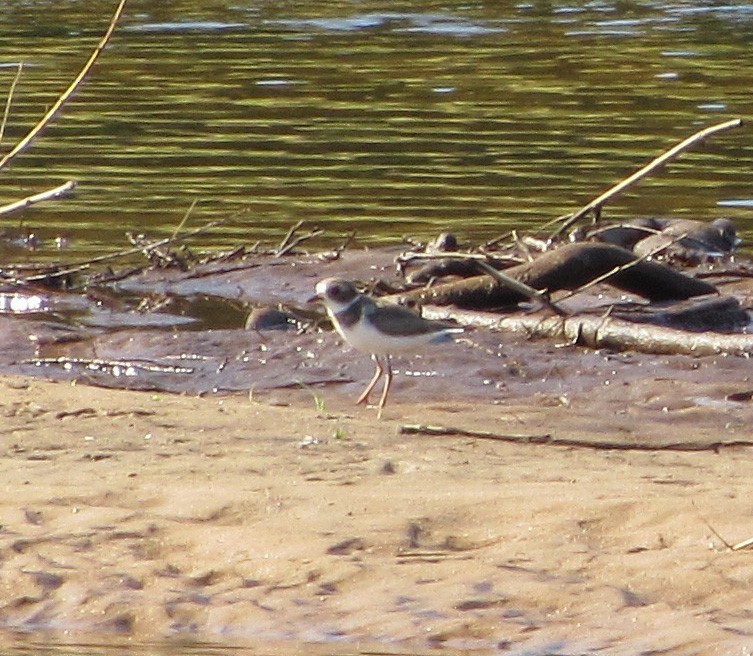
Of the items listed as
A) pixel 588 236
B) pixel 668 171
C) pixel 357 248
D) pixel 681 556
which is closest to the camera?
pixel 681 556

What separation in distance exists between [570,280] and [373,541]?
14.7 ft

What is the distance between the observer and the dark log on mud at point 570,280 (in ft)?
33.6

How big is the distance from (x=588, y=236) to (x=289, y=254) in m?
1.92

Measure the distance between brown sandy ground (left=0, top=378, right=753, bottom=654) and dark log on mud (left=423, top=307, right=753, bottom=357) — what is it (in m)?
2.31

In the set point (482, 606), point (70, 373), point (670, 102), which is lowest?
point (670, 102)

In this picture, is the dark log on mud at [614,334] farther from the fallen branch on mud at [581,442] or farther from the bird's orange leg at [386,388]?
the fallen branch on mud at [581,442]

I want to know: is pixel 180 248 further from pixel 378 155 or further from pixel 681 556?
pixel 681 556

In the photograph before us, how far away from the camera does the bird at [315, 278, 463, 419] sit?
8.35m

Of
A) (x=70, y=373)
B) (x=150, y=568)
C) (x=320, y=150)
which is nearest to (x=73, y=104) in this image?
(x=320, y=150)

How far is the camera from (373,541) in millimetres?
5965

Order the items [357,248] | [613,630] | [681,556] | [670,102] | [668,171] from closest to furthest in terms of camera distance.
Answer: [613,630] < [681,556] < [357,248] < [668,171] < [670,102]

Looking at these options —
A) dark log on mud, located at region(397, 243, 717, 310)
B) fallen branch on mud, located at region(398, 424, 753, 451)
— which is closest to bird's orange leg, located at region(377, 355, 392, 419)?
fallen branch on mud, located at region(398, 424, 753, 451)

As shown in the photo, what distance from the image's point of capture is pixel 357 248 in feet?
41.8

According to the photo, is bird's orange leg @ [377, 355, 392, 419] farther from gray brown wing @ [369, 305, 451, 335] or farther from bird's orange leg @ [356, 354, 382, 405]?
gray brown wing @ [369, 305, 451, 335]
